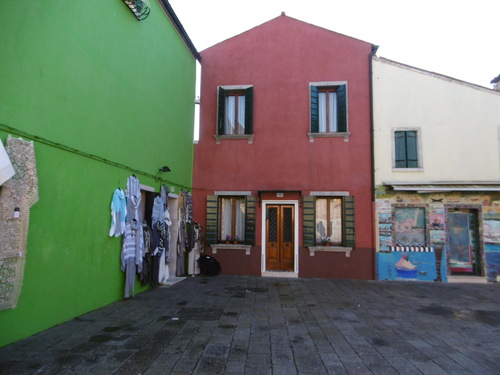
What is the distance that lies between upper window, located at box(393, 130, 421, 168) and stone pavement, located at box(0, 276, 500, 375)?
4000mm

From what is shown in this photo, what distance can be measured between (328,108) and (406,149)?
8.85ft

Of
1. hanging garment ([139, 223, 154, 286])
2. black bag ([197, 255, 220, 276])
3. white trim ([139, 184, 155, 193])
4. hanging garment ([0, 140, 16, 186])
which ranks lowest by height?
black bag ([197, 255, 220, 276])

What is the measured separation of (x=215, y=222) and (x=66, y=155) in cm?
579

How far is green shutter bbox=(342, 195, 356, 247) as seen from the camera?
9727 mm

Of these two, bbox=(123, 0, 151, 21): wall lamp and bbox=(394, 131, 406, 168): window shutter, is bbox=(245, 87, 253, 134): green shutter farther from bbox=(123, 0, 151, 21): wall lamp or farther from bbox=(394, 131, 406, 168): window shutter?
bbox=(394, 131, 406, 168): window shutter

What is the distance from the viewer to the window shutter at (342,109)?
10.2m

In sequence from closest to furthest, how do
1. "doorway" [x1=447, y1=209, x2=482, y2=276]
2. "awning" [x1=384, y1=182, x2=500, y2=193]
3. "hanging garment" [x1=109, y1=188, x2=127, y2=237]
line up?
1. "hanging garment" [x1=109, y1=188, x2=127, y2=237]
2. "awning" [x1=384, y1=182, x2=500, y2=193]
3. "doorway" [x1=447, y1=209, x2=482, y2=276]

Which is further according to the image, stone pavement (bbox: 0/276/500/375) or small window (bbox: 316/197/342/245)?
small window (bbox: 316/197/342/245)

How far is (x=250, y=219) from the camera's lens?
10.1 meters

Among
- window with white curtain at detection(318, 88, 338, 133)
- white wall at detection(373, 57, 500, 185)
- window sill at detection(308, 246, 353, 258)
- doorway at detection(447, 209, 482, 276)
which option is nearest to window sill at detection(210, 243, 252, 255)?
window sill at detection(308, 246, 353, 258)

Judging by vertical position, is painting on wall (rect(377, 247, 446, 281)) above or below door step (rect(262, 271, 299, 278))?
above

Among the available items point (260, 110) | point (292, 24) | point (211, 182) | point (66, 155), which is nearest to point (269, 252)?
point (211, 182)

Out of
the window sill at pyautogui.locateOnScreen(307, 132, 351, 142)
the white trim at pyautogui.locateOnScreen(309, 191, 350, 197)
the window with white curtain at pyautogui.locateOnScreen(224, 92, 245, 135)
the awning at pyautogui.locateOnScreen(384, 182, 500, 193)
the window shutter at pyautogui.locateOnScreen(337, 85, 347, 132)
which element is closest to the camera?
the awning at pyautogui.locateOnScreen(384, 182, 500, 193)

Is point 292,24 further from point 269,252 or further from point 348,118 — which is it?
point 269,252
